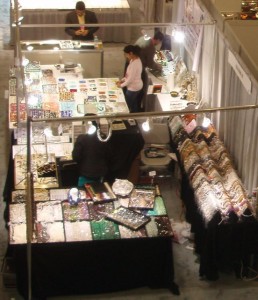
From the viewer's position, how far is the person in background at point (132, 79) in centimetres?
916

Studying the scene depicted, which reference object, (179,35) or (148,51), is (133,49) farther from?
(179,35)

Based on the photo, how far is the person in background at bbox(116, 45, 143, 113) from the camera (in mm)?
9164

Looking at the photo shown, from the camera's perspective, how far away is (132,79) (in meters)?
9.35

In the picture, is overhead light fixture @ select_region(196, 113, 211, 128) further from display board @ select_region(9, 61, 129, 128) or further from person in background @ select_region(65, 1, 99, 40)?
person in background @ select_region(65, 1, 99, 40)

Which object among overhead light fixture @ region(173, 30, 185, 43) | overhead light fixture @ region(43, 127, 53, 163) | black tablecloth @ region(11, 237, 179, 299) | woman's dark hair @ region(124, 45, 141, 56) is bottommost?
black tablecloth @ region(11, 237, 179, 299)

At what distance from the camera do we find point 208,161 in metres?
7.59

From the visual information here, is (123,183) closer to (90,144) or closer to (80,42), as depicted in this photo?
(90,144)

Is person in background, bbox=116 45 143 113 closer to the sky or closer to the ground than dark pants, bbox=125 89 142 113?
closer to the sky

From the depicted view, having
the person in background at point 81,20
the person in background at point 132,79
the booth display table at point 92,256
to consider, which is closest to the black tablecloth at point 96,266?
the booth display table at point 92,256

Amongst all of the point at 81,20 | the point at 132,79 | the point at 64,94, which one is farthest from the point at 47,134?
the point at 81,20

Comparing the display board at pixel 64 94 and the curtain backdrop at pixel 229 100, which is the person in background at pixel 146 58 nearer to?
the display board at pixel 64 94

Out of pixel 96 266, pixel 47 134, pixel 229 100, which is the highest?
pixel 229 100

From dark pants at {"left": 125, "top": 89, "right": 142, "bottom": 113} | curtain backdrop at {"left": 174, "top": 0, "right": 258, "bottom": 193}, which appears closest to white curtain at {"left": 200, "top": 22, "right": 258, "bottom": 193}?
curtain backdrop at {"left": 174, "top": 0, "right": 258, "bottom": 193}

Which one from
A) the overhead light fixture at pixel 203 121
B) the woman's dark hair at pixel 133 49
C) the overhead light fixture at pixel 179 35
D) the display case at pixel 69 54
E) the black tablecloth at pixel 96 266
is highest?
the overhead light fixture at pixel 179 35
